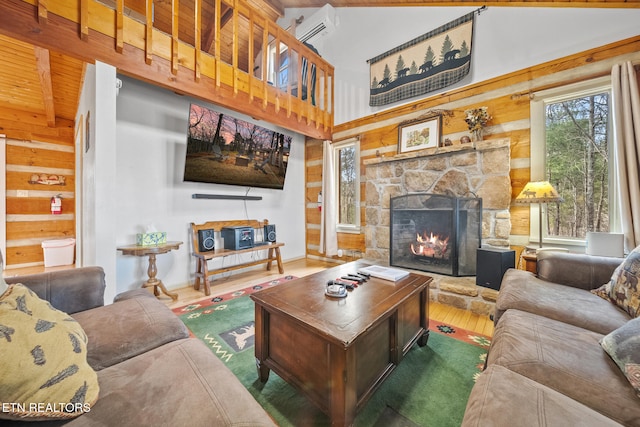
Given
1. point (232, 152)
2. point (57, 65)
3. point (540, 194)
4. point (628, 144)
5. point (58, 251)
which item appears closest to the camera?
point (628, 144)

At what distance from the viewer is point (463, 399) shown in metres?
1.28

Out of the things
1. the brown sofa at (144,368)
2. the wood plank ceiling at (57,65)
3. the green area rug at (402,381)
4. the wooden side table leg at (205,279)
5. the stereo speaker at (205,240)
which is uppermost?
the wood plank ceiling at (57,65)

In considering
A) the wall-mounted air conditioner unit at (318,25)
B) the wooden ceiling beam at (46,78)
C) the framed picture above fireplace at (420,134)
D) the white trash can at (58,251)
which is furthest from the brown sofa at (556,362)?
the white trash can at (58,251)

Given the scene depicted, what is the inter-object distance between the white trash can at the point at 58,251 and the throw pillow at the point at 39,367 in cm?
424

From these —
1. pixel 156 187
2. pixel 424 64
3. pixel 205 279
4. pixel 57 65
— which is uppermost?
pixel 424 64

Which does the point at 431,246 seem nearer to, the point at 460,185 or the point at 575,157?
the point at 460,185

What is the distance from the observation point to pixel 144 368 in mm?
870

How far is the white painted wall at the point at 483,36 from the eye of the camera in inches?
84.9

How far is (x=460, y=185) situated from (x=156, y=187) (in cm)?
355

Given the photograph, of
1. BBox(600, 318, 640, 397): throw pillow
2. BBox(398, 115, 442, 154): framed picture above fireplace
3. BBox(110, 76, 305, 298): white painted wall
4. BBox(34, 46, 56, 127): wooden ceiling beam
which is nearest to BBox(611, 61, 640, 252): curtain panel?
BBox(398, 115, 442, 154): framed picture above fireplace

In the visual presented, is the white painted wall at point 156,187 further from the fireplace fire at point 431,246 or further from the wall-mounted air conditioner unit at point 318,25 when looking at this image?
the fireplace fire at point 431,246

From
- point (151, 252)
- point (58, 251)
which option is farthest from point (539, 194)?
point (58, 251)

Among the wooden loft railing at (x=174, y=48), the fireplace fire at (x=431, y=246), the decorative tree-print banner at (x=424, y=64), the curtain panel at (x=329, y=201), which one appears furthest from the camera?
the curtain panel at (x=329, y=201)

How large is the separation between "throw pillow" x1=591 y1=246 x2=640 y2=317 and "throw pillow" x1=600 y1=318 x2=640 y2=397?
42 cm
